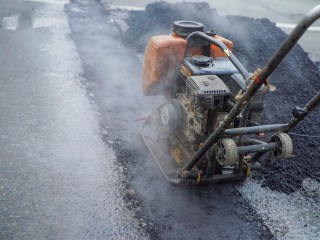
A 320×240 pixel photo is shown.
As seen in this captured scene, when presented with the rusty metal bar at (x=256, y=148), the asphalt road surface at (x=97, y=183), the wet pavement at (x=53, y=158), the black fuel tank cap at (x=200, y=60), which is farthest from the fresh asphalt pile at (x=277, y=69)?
the wet pavement at (x=53, y=158)

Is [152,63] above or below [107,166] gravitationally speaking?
above

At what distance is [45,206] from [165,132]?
1585mm

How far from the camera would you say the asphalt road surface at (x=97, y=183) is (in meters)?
3.48

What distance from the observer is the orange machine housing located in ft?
13.2

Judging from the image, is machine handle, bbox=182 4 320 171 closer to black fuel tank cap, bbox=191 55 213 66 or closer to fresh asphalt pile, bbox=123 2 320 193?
black fuel tank cap, bbox=191 55 213 66

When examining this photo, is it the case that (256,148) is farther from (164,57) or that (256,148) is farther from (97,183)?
(97,183)

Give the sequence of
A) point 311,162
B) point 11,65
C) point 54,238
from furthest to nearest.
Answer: point 11,65 < point 311,162 < point 54,238

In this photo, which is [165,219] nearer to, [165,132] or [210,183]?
[210,183]

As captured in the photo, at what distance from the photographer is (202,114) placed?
3555 millimetres

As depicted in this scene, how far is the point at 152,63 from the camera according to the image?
13.5ft

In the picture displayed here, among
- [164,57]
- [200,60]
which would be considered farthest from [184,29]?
[200,60]

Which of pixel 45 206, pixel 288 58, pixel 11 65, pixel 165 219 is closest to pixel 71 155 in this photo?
pixel 45 206

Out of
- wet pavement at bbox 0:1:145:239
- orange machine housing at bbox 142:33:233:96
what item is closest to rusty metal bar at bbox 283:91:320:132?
orange machine housing at bbox 142:33:233:96

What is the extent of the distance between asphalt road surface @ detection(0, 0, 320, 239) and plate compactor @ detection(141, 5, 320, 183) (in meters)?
0.30
